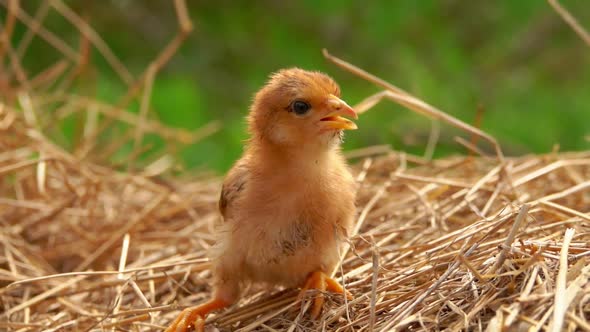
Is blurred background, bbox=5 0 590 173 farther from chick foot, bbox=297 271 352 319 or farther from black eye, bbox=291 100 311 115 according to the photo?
black eye, bbox=291 100 311 115

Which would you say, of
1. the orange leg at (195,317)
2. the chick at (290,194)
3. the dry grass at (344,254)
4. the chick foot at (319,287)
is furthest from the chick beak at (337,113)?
the orange leg at (195,317)

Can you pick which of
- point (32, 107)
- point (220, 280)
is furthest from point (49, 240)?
point (220, 280)

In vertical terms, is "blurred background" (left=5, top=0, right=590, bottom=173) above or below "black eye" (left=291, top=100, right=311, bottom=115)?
below

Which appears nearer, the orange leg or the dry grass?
the dry grass

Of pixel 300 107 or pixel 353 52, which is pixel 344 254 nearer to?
pixel 300 107

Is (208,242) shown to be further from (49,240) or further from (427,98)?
(427,98)

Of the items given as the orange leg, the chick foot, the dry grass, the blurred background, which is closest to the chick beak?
the dry grass

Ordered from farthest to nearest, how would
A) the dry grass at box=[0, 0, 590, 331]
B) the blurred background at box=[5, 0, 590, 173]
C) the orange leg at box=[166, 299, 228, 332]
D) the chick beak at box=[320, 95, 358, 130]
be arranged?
the blurred background at box=[5, 0, 590, 173], the orange leg at box=[166, 299, 228, 332], the chick beak at box=[320, 95, 358, 130], the dry grass at box=[0, 0, 590, 331]

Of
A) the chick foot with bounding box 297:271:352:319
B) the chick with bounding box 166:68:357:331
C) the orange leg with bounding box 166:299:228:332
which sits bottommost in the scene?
the orange leg with bounding box 166:299:228:332
